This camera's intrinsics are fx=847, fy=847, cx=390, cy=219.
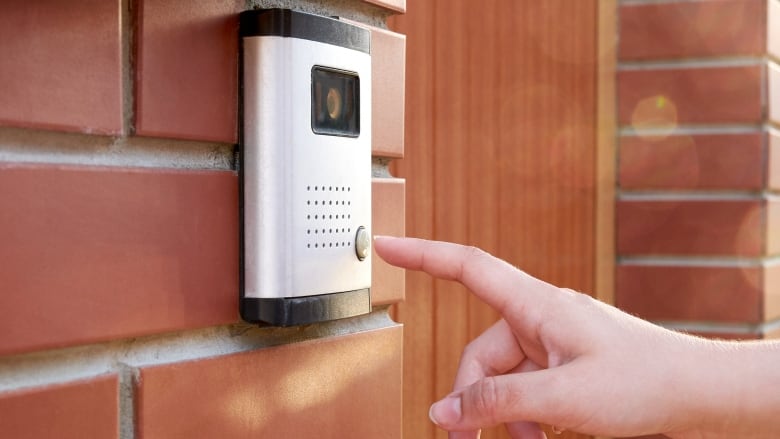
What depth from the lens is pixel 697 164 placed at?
2123 mm

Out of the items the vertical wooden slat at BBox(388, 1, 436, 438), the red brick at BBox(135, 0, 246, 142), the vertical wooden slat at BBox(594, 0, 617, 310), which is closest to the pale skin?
the red brick at BBox(135, 0, 246, 142)

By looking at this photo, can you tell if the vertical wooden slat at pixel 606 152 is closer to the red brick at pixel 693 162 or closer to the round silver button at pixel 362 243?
the red brick at pixel 693 162

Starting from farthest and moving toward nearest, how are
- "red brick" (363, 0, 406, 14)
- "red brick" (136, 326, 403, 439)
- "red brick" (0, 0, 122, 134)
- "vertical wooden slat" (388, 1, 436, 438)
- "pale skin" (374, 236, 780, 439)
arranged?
"vertical wooden slat" (388, 1, 436, 438)
"red brick" (363, 0, 406, 14)
"pale skin" (374, 236, 780, 439)
"red brick" (136, 326, 403, 439)
"red brick" (0, 0, 122, 134)

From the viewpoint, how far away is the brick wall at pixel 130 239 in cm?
55

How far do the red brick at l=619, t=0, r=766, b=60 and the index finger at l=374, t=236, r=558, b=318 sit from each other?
4.77 feet

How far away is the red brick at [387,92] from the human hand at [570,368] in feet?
0.36

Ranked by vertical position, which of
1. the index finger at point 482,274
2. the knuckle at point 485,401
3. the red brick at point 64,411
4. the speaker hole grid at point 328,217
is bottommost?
the knuckle at point 485,401

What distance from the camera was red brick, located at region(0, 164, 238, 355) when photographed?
0.54 metres

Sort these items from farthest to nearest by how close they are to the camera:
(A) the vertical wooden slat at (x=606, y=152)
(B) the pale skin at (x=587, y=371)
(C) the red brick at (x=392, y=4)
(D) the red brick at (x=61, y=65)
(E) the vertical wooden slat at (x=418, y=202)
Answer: (A) the vertical wooden slat at (x=606, y=152) < (E) the vertical wooden slat at (x=418, y=202) < (C) the red brick at (x=392, y=4) < (B) the pale skin at (x=587, y=371) < (D) the red brick at (x=61, y=65)

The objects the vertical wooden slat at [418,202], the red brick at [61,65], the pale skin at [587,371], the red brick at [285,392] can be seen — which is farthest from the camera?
the vertical wooden slat at [418,202]

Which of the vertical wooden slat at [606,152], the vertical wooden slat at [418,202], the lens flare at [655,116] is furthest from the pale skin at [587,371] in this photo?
the lens flare at [655,116]

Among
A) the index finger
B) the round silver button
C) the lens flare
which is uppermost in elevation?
the lens flare

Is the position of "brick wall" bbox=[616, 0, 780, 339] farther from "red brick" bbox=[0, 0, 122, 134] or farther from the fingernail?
"red brick" bbox=[0, 0, 122, 134]

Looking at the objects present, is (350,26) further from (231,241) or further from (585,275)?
(585,275)
